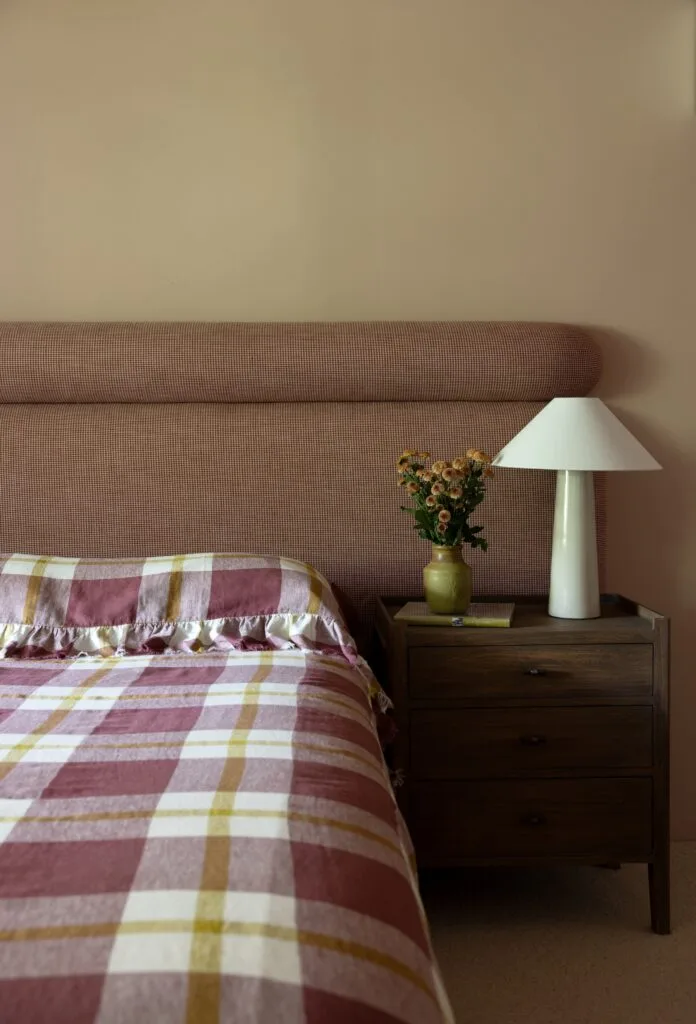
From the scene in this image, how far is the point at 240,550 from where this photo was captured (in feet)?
8.13

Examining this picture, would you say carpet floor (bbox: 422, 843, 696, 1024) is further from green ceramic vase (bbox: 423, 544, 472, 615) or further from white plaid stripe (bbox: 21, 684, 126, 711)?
white plaid stripe (bbox: 21, 684, 126, 711)

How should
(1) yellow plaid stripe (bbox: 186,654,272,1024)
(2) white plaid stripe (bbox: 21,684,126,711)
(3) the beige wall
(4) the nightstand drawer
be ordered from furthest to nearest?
(3) the beige wall, (4) the nightstand drawer, (2) white plaid stripe (bbox: 21,684,126,711), (1) yellow plaid stripe (bbox: 186,654,272,1024)

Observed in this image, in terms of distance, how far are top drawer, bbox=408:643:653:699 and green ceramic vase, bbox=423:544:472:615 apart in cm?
13

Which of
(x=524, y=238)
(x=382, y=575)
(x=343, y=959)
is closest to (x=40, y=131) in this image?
(x=524, y=238)

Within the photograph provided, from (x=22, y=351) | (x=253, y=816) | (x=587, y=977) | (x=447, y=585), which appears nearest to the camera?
(x=253, y=816)

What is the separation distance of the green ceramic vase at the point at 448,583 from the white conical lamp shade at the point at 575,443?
9.8 inches

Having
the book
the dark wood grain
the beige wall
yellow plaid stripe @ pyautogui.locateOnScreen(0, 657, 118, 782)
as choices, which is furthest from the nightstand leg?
yellow plaid stripe @ pyautogui.locateOnScreen(0, 657, 118, 782)

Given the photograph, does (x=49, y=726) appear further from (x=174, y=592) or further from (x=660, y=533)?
(x=660, y=533)

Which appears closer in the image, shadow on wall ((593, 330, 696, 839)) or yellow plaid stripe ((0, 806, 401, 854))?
yellow plaid stripe ((0, 806, 401, 854))

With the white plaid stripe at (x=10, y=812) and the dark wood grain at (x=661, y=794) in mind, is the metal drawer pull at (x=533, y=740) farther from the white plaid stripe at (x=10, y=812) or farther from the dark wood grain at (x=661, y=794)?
the white plaid stripe at (x=10, y=812)

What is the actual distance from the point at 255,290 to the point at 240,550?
2.25 feet

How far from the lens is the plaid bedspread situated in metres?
0.91

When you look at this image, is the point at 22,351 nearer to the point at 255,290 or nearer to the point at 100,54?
the point at 255,290

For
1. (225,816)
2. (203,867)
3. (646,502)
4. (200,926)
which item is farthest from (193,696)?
(646,502)
